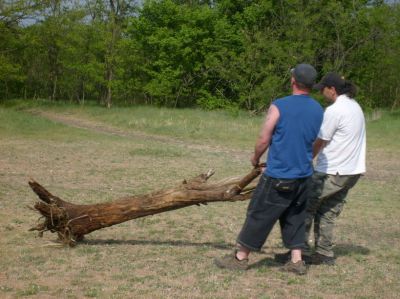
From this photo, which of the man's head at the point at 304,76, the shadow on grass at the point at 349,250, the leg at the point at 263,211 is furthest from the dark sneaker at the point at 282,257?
the man's head at the point at 304,76

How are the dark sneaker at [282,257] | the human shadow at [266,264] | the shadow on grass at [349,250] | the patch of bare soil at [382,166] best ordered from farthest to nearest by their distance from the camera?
the patch of bare soil at [382,166] < the shadow on grass at [349,250] < the dark sneaker at [282,257] < the human shadow at [266,264]

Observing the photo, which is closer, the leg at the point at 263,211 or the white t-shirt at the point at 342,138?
the leg at the point at 263,211

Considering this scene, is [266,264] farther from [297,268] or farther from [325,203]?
[325,203]

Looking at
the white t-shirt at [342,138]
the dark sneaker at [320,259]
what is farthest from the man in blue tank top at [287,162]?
the dark sneaker at [320,259]

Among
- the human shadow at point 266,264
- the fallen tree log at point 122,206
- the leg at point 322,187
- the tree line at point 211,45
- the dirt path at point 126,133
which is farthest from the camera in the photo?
the tree line at point 211,45

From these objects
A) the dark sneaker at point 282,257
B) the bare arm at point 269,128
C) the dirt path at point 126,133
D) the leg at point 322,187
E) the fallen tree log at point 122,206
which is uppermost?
the bare arm at point 269,128

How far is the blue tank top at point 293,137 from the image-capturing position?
4891 mm

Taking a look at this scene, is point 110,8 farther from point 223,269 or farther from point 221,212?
point 223,269

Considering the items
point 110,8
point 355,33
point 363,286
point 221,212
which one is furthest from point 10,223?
point 355,33

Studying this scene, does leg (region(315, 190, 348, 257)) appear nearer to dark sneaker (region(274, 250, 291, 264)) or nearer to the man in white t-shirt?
the man in white t-shirt

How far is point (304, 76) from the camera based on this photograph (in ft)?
16.4

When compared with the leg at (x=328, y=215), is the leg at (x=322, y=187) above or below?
above

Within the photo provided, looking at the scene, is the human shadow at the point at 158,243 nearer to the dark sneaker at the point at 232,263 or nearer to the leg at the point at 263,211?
the dark sneaker at the point at 232,263

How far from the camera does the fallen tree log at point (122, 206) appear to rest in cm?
590
